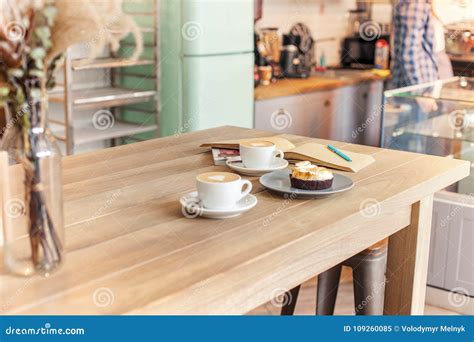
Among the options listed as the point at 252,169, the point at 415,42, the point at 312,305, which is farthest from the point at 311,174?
the point at 415,42

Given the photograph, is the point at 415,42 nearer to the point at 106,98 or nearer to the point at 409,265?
the point at 106,98

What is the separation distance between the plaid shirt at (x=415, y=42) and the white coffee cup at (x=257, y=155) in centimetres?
274

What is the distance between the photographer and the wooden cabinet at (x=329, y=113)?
482 centimetres

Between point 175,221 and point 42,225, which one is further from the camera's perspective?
point 175,221

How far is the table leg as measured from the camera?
207 cm

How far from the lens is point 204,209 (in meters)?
1.55

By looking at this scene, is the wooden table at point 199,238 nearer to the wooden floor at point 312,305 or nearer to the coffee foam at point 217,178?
the coffee foam at point 217,178

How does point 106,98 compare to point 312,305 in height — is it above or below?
above

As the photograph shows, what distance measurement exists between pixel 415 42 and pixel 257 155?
2.78 meters
